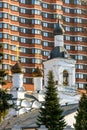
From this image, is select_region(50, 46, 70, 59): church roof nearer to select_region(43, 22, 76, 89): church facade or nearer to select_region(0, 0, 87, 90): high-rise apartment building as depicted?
select_region(43, 22, 76, 89): church facade

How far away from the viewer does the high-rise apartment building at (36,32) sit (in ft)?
377

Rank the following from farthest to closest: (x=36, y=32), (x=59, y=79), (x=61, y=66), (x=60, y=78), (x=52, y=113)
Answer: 1. (x=36, y=32)
2. (x=61, y=66)
3. (x=60, y=78)
4. (x=59, y=79)
5. (x=52, y=113)

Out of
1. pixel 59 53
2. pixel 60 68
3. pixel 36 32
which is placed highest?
pixel 36 32

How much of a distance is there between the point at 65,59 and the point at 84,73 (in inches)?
1549

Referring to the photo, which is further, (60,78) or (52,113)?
(60,78)

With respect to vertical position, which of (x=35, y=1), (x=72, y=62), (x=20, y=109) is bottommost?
(x=20, y=109)

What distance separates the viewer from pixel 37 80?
85.1 m

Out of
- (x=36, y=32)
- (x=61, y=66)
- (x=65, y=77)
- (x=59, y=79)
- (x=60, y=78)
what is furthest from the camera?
(x=36, y=32)

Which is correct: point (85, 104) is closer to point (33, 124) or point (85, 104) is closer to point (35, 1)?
point (33, 124)

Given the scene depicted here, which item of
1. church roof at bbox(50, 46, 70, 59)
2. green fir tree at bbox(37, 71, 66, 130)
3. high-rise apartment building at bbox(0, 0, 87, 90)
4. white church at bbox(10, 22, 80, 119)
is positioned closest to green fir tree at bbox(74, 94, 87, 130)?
green fir tree at bbox(37, 71, 66, 130)

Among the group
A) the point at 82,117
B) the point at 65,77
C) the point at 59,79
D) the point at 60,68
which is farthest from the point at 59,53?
the point at 82,117

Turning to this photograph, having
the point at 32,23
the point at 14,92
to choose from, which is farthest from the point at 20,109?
the point at 32,23

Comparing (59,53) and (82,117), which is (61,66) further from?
(82,117)

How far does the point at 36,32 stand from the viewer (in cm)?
12031
